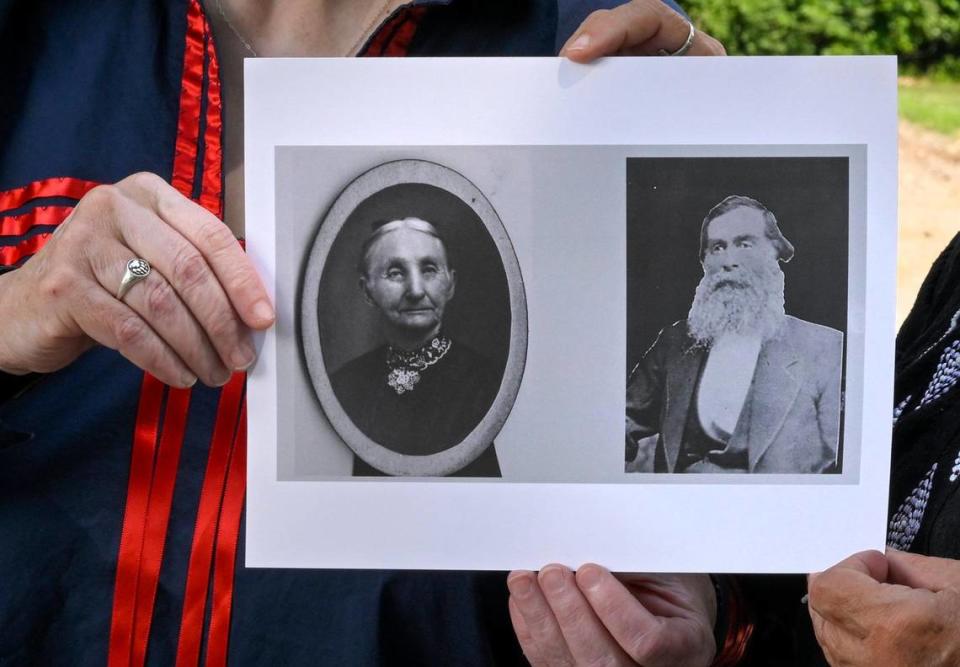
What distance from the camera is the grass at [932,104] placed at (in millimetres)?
6008

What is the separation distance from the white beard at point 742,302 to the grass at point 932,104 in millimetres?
5680

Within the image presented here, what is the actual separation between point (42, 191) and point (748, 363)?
66cm

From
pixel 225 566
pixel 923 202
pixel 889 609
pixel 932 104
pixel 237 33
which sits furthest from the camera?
pixel 932 104

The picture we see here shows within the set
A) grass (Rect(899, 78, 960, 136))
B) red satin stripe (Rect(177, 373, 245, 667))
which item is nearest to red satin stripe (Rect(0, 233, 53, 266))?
red satin stripe (Rect(177, 373, 245, 667))

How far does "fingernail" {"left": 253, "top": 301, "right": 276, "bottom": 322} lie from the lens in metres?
0.86

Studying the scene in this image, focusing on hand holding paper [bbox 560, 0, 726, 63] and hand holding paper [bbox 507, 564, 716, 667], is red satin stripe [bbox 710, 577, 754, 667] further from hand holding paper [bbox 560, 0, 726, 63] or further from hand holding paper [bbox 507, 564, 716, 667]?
hand holding paper [bbox 560, 0, 726, 63]

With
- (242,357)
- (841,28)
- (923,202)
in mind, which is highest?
(841,28)

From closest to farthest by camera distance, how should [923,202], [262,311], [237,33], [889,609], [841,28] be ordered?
[889,609] < [262,311] < [237,33] < [923,202] < [841,28]

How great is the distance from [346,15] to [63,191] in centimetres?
34

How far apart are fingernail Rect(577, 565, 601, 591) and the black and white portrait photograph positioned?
4.8 inches

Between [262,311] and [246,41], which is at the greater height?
[246,41]

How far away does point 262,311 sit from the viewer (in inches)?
33.9

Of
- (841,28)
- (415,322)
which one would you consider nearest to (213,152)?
(415,322)

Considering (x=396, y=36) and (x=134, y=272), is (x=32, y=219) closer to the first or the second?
(x=134, y=272)
